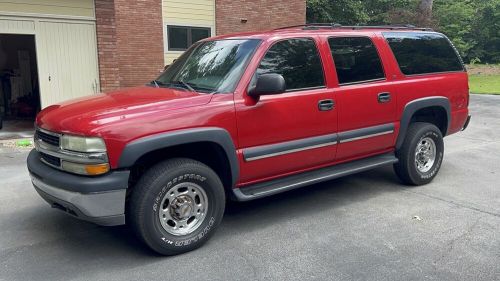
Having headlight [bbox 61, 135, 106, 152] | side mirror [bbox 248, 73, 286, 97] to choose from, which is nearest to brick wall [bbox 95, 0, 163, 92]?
side mirror [bbox 248, 73, 286, 97]

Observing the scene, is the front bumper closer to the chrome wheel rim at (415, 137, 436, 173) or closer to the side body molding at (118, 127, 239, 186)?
the side body molding at (118, 127, 239, 186)

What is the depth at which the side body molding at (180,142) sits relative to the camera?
3699 millimetres

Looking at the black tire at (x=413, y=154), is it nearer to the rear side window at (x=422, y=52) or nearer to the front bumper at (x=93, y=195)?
the rear side window at (x=422, y=52)

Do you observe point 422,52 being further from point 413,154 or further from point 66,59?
point 66,59

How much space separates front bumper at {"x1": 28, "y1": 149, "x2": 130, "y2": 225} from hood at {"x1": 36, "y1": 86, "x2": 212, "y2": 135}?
381 mm

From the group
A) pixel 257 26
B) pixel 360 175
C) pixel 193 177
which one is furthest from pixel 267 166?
pixel 257 26

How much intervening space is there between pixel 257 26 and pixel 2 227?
1336 centimetres

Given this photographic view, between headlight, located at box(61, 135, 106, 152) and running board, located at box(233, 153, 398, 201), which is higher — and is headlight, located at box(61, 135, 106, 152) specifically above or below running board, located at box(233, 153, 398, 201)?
above

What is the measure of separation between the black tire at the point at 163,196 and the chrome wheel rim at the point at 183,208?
29 millimetres

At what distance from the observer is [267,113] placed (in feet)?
14.6

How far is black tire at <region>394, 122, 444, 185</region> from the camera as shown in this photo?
584 centimetres

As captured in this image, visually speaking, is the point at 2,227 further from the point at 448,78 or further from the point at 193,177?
the point at 448,78

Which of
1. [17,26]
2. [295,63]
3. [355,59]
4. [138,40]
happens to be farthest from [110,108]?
[138,40]

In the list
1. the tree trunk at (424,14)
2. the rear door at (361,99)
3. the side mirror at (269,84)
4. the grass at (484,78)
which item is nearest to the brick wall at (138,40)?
the rear door at (361,99)
